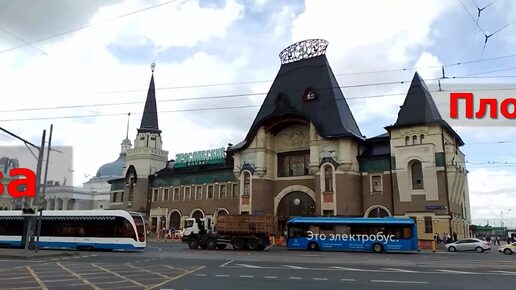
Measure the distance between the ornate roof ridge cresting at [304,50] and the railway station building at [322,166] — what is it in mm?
122

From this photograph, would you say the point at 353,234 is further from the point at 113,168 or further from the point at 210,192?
the point at 113,168

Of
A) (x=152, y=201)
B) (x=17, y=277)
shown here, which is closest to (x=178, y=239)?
(x=152, y=201)

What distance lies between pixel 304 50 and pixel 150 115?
1017 inches

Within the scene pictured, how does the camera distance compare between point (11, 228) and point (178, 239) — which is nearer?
point (11, 228)

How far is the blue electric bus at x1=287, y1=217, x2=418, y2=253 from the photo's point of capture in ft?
98.3

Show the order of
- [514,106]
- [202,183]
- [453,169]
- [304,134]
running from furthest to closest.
Answer: [202,183], [304,134], [453,169], [514,106]

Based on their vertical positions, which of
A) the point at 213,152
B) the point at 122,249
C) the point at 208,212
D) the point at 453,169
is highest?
the point at 213,152

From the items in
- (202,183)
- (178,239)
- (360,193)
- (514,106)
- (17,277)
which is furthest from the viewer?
(202,183)

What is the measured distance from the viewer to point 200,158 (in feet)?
190

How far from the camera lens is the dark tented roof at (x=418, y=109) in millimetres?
40781

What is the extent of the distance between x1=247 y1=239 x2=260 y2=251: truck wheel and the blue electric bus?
2.78 metres

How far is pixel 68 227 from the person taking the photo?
30125 millimetres

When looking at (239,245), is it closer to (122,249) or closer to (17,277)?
(122,249)

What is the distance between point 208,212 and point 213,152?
312 inches
